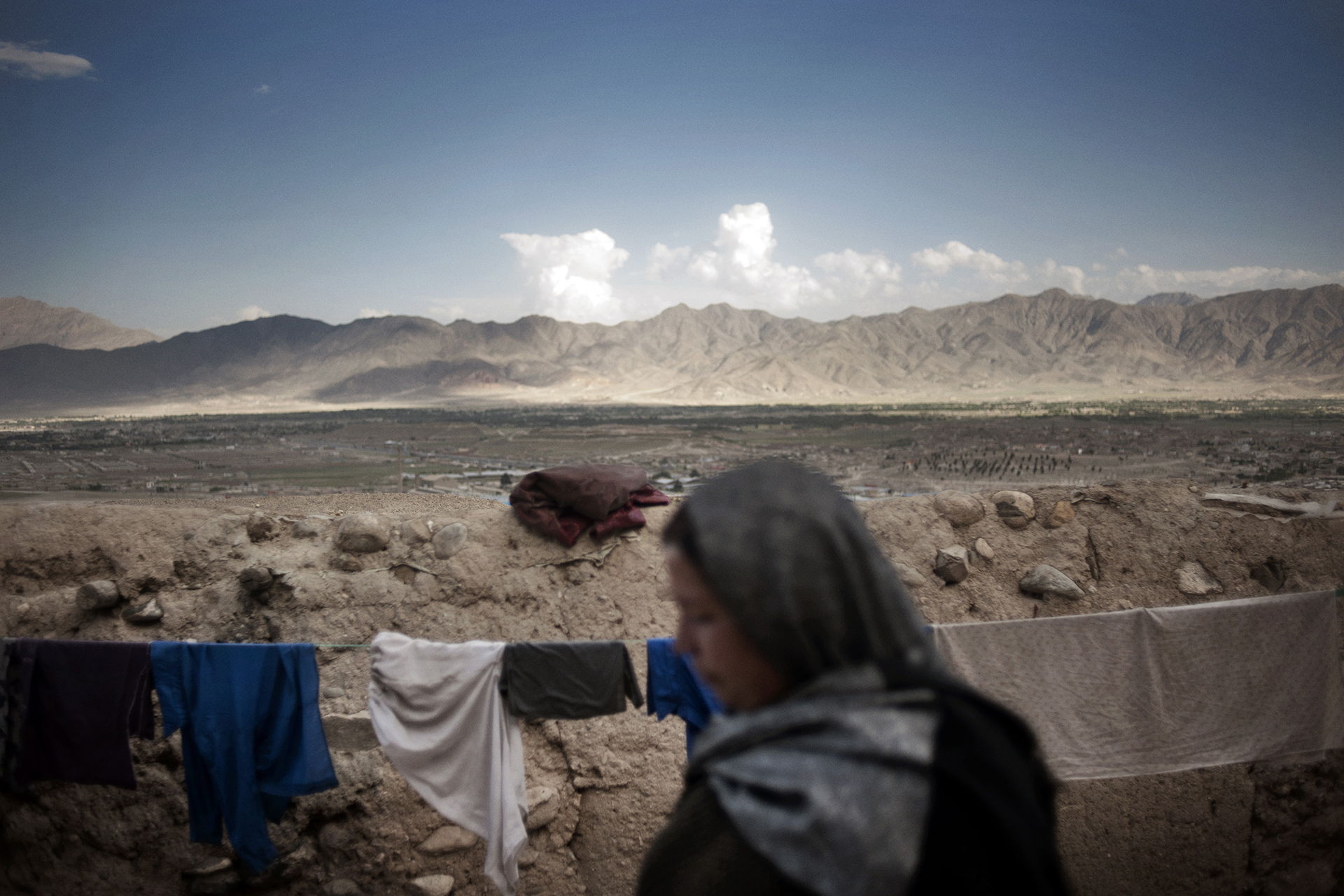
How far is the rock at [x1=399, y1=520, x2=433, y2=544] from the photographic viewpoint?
617 centimetres

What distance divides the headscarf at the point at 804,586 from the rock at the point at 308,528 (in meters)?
6.21

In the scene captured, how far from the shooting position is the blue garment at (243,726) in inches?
161

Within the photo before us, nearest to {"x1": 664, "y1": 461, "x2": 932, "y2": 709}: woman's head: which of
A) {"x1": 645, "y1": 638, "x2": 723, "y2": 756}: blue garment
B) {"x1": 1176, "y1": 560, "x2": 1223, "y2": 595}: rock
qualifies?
{"x1": 645, "y1": 638, "x2": 723, "y2": 756}: blue garment

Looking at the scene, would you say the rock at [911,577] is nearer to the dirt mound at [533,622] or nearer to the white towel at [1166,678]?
the dirt mound at [533,622]

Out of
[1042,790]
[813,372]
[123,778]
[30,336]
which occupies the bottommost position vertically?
[123,778]

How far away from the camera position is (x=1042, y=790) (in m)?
0.98

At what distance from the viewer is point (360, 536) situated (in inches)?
239

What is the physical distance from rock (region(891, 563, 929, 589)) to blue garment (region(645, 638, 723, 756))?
239 cm

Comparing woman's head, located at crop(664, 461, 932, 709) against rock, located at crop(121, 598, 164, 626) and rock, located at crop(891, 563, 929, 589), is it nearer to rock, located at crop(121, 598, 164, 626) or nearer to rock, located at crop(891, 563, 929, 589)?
rock, located at crop(891, 563, 929, 589)

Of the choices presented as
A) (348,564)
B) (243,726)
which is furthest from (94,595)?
(243,726)

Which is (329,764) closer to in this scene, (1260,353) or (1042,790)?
(1042,790)

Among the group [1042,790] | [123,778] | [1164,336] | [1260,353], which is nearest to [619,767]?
[123,778]

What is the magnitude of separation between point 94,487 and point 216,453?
1571 centimetres

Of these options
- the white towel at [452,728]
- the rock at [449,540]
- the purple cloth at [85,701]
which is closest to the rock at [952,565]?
the white towel at [452,728]
